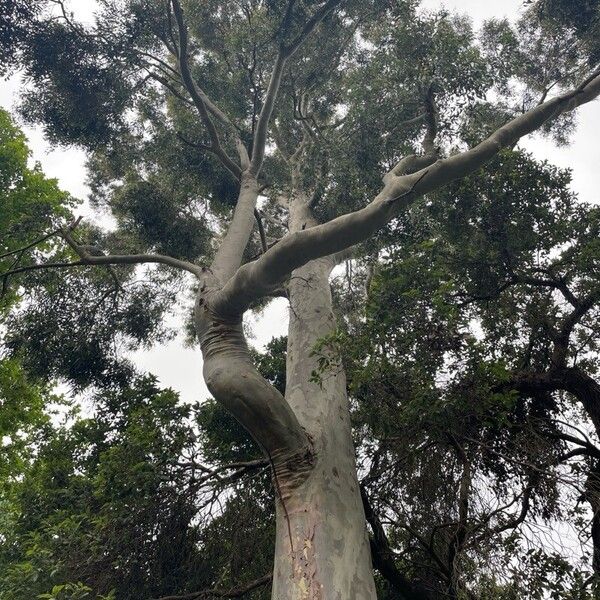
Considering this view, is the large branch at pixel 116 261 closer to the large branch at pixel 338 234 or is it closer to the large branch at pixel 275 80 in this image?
the large branch at pixel 338 234

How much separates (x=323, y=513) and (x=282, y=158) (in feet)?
29.7

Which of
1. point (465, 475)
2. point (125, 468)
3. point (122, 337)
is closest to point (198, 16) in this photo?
point (122, 337)

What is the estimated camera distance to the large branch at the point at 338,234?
12.6ft

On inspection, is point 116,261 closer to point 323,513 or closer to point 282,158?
point 323,513

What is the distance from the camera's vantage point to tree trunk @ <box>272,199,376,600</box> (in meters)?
3.23

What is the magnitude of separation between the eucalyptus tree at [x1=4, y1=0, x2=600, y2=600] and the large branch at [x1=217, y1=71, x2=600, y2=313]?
14 millimetres

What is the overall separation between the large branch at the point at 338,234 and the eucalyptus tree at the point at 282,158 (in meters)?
0.01

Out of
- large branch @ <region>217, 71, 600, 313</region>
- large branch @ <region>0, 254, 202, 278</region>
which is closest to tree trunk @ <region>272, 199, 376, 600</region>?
large branch @ <region>217, 71, 600, 313</region>

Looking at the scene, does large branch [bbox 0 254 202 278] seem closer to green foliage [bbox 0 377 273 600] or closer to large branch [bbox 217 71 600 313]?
large branch [bbox 217 71 600 313]

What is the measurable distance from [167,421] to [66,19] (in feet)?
17.2

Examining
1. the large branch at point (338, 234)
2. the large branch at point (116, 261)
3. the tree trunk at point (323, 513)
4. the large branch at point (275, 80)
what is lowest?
the tree trunk at point (323, 513)

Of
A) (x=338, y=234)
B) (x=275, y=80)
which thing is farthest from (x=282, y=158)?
(x=338, y=234)

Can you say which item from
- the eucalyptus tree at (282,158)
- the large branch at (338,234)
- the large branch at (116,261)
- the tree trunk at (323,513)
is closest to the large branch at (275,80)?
the eucalyptus tree at (282,158)

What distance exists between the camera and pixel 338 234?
383 cm
